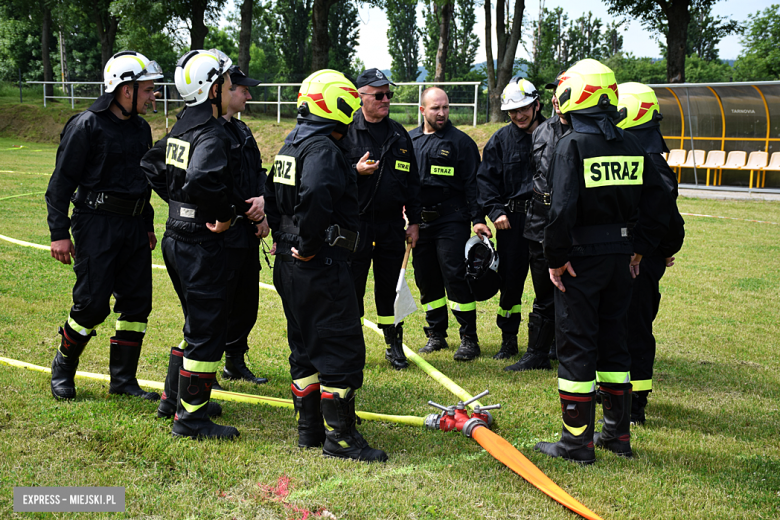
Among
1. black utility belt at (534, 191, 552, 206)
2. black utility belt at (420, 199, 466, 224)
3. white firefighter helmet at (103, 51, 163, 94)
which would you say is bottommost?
black utility belt at (420, 199, 466, 224)

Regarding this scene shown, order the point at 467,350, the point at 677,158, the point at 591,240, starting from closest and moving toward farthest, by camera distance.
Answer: the point at 591,240 < the point at 467,350 < the point at 677,158

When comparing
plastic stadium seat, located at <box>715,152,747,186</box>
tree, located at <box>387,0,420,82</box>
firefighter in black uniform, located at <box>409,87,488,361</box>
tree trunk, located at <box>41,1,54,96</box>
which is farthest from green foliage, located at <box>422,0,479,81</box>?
firefighter in black uniform, located at <box>409,87,488,361</box>

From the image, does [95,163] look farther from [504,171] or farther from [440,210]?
[504,171]

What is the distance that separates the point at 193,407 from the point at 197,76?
211 cm

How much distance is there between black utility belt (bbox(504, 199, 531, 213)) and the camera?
20.0 feet

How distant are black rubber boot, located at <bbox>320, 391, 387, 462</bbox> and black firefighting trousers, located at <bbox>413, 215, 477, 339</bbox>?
2589 millimetres

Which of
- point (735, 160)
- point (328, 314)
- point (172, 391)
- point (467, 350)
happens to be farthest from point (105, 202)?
point (735, 160)

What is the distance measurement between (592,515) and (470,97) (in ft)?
82.5

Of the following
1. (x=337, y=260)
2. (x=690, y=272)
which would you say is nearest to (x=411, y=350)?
(x=337, y=260)

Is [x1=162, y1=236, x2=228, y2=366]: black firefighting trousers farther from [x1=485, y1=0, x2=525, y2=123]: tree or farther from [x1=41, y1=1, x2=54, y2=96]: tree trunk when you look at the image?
[x1=41, y1=1, x2=54, y2=96]: tree trunk

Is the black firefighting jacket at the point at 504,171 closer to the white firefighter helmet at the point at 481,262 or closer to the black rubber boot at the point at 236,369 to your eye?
the white firefighter helmet at the point at 481,262

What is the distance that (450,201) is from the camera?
6.36 m

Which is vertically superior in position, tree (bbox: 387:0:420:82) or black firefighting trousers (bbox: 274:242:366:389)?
tree (bbox: 387:0:420:82)

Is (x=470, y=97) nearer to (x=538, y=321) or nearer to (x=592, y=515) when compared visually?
(x=538, y=321)
